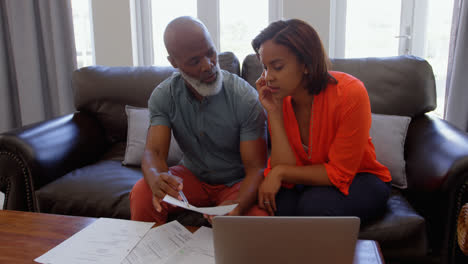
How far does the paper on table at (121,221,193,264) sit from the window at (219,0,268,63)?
182 centimetres

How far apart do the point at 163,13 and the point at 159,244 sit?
2.19 metres

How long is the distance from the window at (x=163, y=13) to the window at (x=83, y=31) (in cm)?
50

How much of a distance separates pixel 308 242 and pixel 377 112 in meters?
1.26

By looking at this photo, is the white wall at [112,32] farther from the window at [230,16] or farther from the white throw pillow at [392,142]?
the white throw pillow at [392,142]

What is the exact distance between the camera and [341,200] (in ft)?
3.95

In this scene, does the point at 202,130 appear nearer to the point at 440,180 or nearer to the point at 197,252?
the point at 197,252

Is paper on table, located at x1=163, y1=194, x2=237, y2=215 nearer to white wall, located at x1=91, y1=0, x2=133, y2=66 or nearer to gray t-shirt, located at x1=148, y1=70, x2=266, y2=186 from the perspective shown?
gray t-shirt, located at x1=148, y1=70, x2=266, y2=186

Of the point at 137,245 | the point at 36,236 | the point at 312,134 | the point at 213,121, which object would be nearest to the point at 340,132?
the point at 312,134

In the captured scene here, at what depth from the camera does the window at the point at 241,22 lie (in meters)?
2.63

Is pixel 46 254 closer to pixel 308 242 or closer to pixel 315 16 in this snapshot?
pixel 308 242

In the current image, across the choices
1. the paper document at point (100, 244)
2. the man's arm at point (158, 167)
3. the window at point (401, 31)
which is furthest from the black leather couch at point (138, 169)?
the window at point (401, 31)

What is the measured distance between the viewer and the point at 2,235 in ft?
3.55

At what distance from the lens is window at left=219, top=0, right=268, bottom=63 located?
2627mm

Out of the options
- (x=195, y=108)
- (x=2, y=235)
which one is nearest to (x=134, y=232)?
(x=2, y=235)
